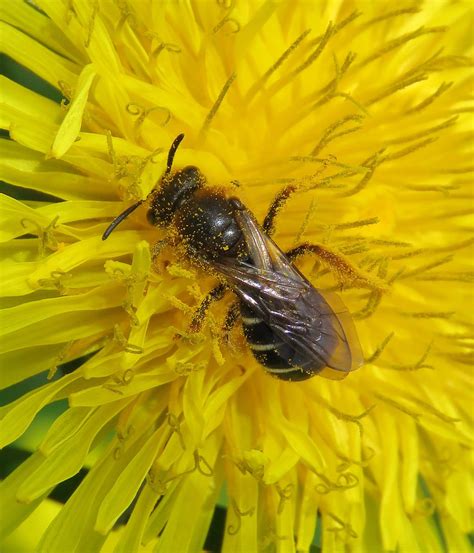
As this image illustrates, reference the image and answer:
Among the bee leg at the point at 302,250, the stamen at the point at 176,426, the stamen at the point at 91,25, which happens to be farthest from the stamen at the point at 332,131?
the stamen at the point at 176,426

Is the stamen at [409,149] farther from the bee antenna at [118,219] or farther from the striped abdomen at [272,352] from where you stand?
the bee antenna at [118,219]

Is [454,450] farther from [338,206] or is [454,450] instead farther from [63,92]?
[63,92]

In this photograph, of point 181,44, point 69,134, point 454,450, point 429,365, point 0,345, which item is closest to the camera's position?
point 69,134

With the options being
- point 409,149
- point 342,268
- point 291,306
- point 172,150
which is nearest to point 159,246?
point 172,150

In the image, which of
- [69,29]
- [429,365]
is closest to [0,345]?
[69,29]

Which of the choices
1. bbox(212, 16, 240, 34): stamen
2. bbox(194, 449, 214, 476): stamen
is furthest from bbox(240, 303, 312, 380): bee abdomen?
bbox(212, 16, 240, 34): stamen

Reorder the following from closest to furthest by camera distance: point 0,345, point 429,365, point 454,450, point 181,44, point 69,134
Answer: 1. point 69,134
2. point 0,345
3. point 181,44
4. point 429,365
5. point 454,450

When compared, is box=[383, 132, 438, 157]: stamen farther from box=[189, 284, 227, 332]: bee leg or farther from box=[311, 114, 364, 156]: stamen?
box=[189, 284, 227, 332]: bee leg
